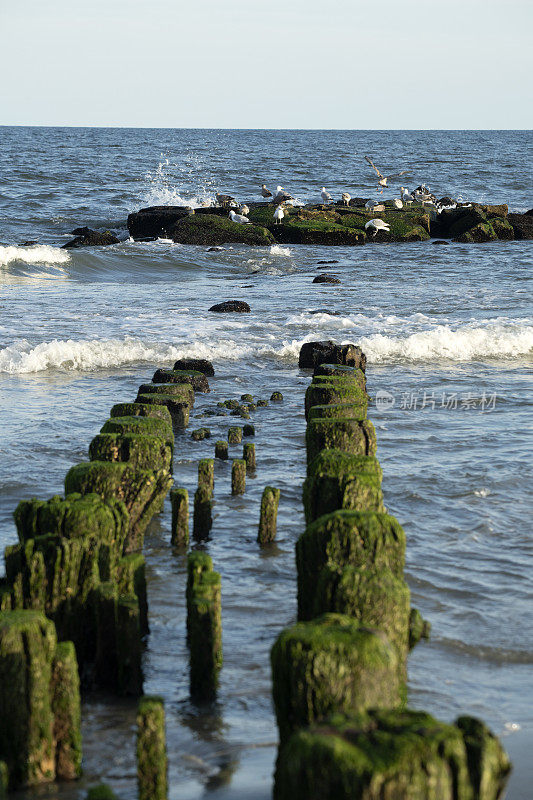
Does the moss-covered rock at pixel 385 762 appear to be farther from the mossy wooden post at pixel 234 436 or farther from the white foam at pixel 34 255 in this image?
the white foam at pixel 34 255

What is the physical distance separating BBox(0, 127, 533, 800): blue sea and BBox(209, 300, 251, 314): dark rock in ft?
1.16

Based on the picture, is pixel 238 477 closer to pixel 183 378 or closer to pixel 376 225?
pixel 183 378

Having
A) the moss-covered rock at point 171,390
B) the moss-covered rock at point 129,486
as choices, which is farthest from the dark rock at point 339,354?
the moss-covered rock at point 129,486

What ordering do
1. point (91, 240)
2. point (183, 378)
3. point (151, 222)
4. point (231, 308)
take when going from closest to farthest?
1. point (183, 378)
2. point (231, 308)
3. point (91, 240)
4. point (151, 222)

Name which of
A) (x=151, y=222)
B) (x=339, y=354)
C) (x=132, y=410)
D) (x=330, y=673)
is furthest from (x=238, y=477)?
(x=151, y=222)

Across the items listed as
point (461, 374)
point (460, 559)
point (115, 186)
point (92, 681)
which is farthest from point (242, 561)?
point (115, 186)

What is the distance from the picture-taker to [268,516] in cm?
556

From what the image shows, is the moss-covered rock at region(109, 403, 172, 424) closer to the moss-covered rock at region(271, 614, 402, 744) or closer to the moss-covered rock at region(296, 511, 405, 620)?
the moss-covered rock at region(296, 511, 405, 620)

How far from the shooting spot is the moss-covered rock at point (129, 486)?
15.4 feet

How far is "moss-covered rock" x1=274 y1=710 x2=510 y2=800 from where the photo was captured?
1.97 meters

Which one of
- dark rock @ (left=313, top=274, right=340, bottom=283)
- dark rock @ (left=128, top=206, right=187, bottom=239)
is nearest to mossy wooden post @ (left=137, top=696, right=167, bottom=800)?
dark rock @ (left=313, top=274, right=340, bottom=283)

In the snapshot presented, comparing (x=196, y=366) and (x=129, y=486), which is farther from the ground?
(x=196, y=366)

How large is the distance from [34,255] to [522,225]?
16.5 meters

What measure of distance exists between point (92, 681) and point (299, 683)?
1.52 metres
